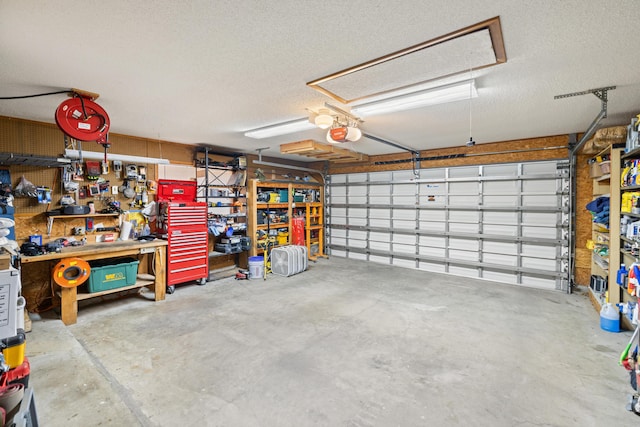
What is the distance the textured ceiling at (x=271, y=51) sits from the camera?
1653 millimetres

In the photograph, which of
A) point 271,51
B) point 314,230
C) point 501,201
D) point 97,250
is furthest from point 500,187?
point 97,250

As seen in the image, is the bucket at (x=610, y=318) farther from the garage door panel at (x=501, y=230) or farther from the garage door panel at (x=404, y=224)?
the garage door panel at (x=404, y=224)

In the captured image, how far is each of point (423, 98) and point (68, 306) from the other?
4923 mm

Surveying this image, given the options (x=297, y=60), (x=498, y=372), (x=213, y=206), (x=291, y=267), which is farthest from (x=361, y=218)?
(x=297, y=60)

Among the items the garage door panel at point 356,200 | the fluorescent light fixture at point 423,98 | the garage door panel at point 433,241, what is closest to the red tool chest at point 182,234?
the fluorescent light fixture at point 423,98

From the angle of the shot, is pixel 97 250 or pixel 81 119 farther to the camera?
pixel 97 250

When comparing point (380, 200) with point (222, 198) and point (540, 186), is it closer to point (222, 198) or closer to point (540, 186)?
point (540, 186)

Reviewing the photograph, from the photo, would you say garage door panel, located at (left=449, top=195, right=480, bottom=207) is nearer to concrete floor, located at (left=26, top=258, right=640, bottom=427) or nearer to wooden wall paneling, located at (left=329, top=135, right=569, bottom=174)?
wooden wall paneling, located at (left=329, top=135, right=569, bottom=174)

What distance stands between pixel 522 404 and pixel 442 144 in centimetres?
489

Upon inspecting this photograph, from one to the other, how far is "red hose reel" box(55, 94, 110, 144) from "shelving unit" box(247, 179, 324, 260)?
12.0ft

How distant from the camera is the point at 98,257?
391cm

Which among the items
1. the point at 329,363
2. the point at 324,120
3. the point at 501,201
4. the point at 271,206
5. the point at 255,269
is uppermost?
the point at 324,120

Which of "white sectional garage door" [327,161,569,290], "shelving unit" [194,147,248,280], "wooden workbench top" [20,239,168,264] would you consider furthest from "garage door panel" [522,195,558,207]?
"wooden workbench top" [20,239,168,264]

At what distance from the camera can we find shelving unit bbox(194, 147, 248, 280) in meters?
5.98
